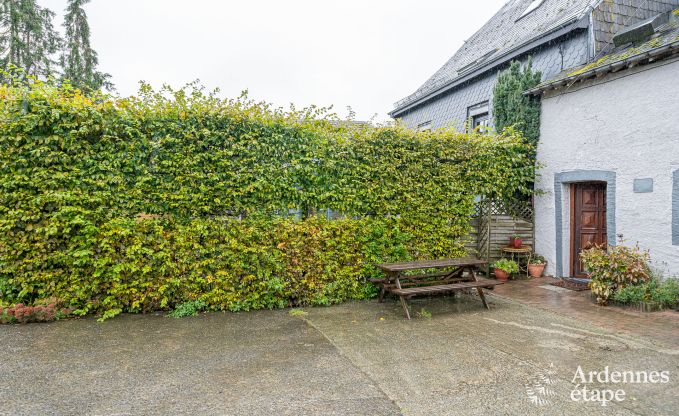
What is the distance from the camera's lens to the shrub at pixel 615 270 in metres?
6.57

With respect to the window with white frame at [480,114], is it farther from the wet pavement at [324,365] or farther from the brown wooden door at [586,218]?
the wet pavement at [324,365]

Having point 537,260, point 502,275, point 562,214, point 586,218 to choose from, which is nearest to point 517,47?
point 562,214

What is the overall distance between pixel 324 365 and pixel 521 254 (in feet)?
23.0

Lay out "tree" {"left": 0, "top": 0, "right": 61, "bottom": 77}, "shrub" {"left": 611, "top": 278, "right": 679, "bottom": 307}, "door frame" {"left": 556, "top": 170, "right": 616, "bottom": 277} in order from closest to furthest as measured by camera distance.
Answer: "shrub" {"left": 611, "top": 278, "right": 679, "bottom": 307} → "door frame" {"left": 556, "top": 170, "right": 616, "bottom": 277} → "tree" {"left": 0, "top": 0, "right": 61, "bottom": 77}

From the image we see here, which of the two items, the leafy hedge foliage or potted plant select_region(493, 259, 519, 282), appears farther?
potted plant select_region(493, 259, 519, 282)

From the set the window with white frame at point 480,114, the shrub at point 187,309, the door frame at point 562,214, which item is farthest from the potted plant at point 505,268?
the shrub at point 187,309

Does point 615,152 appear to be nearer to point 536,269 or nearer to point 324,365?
point 536,269

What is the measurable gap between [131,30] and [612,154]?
18.5 m

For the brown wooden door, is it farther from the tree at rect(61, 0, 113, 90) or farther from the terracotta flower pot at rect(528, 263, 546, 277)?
Answer: the tree at rect(61, 0, 113, 90)

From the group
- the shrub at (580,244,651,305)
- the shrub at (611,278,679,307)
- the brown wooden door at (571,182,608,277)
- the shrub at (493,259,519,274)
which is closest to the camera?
the shrub at (611,278,679,307)

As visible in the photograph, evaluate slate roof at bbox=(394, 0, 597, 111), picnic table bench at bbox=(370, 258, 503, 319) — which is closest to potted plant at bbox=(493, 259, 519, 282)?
picnic table bench at bbox=(370, 258, 503, 319)

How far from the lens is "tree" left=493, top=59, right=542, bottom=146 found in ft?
30.8

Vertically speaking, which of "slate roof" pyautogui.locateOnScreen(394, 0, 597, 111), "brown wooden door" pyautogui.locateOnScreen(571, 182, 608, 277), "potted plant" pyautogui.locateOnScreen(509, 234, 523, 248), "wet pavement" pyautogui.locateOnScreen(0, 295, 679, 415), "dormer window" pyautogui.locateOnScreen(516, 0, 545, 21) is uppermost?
"dormer window" pyautogui.locateOnScreen(516, 0, 545, 21)

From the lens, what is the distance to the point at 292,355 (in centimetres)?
435
